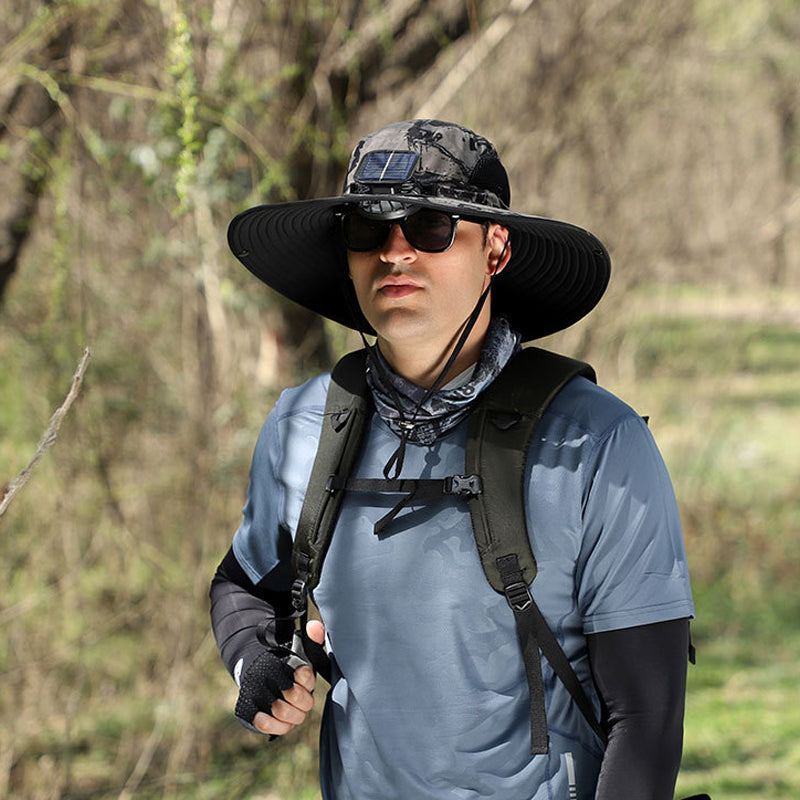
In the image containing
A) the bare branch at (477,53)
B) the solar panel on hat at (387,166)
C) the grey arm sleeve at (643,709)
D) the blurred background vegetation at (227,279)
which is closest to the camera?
the grey arm sleeve at (643,709)

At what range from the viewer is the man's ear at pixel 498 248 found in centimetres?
189

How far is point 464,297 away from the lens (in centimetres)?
181

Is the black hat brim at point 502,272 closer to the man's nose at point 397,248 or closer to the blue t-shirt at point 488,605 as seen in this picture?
the man's nose at point 397,248

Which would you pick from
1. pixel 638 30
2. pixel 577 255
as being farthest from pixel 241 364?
pixel 577 255

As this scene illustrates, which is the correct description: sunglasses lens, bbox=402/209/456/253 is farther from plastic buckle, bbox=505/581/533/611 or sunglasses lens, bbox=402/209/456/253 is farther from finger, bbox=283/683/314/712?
finger, bbox=283/683/314/712

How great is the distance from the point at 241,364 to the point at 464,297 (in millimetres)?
3273

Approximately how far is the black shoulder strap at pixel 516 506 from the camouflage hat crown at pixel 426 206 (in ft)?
0.89

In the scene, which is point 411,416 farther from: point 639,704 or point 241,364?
point 241,364

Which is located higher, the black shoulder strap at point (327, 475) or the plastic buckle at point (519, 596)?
the black shoulder strap at point (327, 475)

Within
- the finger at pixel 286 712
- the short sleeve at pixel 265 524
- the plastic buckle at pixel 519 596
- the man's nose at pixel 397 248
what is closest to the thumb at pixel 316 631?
the finger at pixel 286 712

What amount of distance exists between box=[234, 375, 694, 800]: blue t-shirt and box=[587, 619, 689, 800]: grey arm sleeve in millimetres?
33

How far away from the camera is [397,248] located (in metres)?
1.79

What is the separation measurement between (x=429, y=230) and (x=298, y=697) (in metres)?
0.74

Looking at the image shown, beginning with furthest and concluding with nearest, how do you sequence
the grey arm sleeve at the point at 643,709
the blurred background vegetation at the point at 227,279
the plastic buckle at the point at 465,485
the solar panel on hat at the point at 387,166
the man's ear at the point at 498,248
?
the blurred background vegetation at the point at 227,279
the man's ear at the point at 498,248
the solar panel on hat at the point at 387,166
the plastic buckle at the point at 465,485
the grey arm sleeve at the point at 643,709
